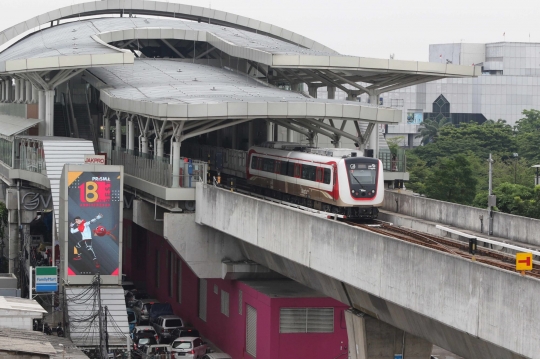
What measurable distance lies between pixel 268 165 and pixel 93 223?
933cm

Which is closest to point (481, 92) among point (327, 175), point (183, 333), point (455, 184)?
point (455, 184)

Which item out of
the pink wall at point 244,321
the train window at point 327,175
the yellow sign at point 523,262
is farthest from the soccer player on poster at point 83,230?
the yellow sign at point 523,262

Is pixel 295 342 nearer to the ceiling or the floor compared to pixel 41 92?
nearer to the floor

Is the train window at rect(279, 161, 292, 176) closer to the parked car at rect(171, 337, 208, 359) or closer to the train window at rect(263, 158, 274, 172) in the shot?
the train window at rect(263, 158, 274, 172)

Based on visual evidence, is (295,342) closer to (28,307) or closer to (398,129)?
(28,307)

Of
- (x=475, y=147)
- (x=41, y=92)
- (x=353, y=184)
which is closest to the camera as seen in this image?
(x=353, y=184)

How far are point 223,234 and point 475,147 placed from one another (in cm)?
7479

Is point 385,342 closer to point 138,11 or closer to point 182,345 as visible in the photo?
point 182,345

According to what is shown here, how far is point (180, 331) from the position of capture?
42.3 meters

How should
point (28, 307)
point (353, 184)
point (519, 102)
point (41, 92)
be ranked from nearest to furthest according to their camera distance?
point (28, 307)
point (353, 184)
point (41, 92)
point (519, 102)

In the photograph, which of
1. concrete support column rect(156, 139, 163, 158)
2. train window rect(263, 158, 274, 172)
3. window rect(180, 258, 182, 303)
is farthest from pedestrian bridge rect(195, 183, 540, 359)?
window rect(180, 258, 182, 303)

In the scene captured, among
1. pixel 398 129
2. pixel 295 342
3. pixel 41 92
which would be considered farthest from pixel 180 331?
pixel 398 129

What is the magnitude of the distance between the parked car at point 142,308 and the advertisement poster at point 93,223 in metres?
5.48

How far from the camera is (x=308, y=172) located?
42156 mm
